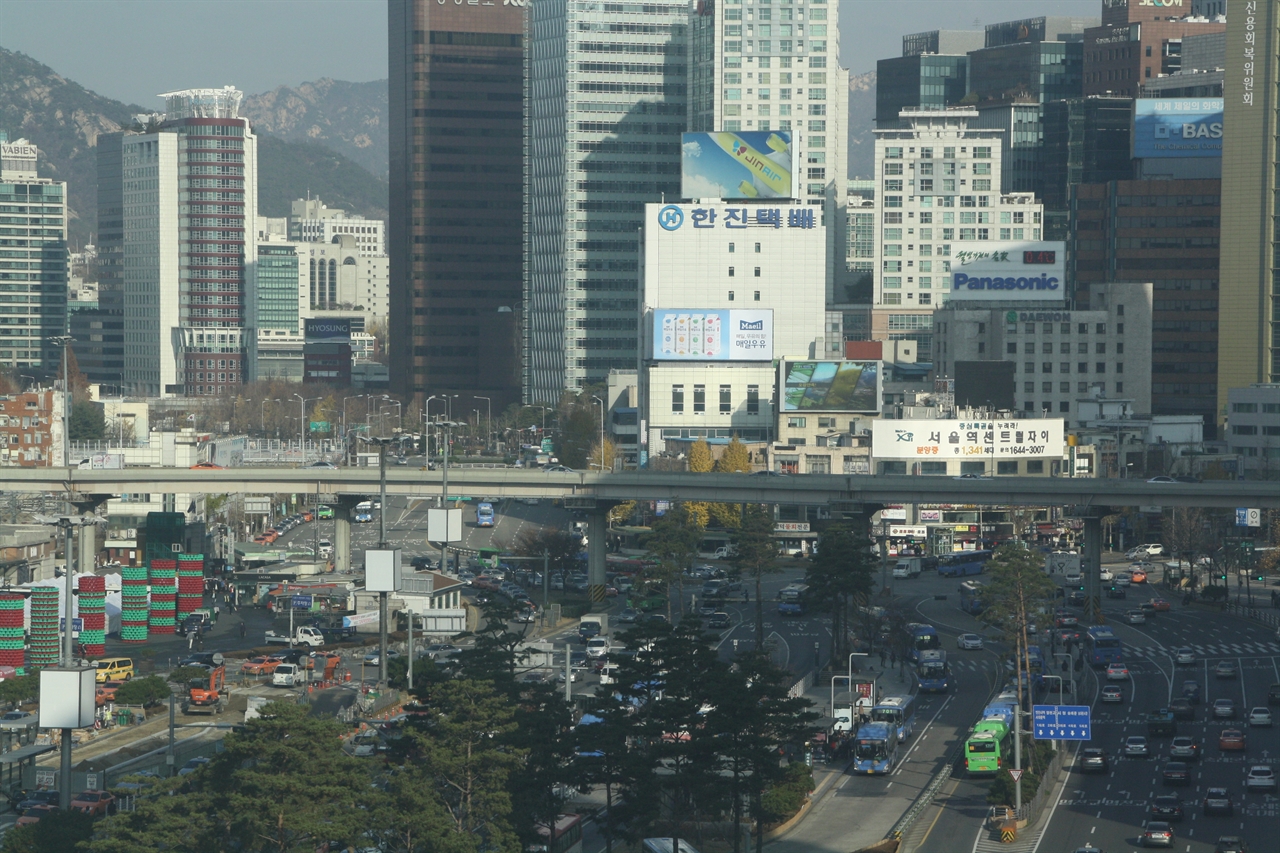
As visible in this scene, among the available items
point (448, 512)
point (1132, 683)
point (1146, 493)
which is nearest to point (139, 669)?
point (448, 512)

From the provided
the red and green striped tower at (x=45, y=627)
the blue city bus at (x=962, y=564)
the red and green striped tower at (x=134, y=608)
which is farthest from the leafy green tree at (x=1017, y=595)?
the blue city bus at (x=962, y=564)

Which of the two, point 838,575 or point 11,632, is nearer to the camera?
point 11,632

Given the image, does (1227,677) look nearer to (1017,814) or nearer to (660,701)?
(1017,814)

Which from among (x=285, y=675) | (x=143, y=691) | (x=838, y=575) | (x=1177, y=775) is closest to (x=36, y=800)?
(x=143, y=691)

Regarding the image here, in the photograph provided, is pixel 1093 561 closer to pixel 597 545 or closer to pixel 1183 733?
pixel 597 545

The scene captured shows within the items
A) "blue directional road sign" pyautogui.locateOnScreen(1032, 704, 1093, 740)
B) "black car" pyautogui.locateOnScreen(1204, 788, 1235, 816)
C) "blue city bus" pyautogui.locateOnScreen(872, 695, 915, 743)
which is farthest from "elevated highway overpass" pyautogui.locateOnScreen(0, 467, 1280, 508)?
"black car" pyautogui.locateOnScreen(1204, 788, 1235, 816)

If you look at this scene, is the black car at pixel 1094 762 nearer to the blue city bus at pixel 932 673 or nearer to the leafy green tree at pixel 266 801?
the blue city bus at pixel 932 673
